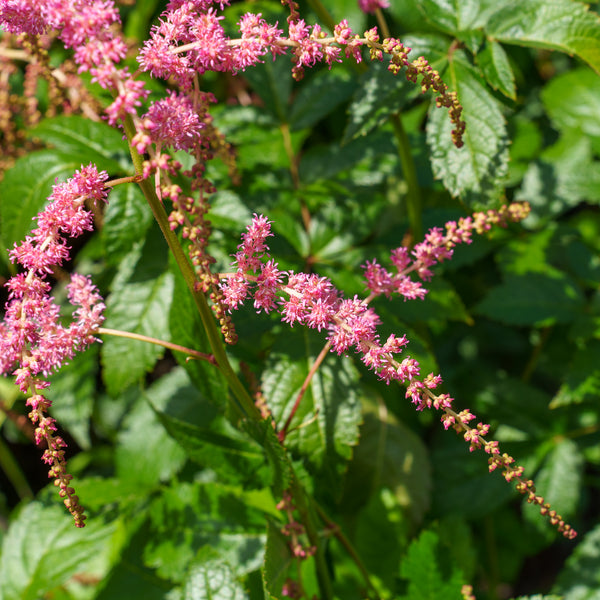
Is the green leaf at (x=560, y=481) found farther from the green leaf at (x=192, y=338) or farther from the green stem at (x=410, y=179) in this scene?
the green leaf at (x=192, y=338)

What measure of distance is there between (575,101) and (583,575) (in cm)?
211

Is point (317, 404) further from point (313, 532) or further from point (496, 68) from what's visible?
point (496, 68)

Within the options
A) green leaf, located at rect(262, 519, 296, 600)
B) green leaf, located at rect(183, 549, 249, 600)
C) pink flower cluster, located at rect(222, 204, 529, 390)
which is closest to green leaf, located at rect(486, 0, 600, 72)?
pink flower cluster, located at rect(222, 204, 529, 390)

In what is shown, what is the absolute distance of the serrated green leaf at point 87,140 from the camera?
2.04 m

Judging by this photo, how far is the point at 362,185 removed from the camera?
95.3 inches

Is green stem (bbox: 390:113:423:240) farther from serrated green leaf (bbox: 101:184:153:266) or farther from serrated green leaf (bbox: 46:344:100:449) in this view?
serrated green leaf (bbox: 46:344:100:449)

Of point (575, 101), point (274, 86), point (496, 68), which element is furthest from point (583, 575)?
point (274, 86)

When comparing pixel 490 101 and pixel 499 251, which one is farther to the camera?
pixel 499 251

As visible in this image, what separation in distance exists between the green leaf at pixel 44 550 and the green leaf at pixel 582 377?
1.72m

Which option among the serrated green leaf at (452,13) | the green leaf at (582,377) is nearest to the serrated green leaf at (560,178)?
the green leaf at (582,377)

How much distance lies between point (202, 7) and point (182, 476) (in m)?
1.85

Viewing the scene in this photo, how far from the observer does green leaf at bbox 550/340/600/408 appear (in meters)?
2.26

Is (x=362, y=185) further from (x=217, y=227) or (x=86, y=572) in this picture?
(x=86, y=572)

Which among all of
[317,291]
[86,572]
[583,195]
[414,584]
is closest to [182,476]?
[86,572]
